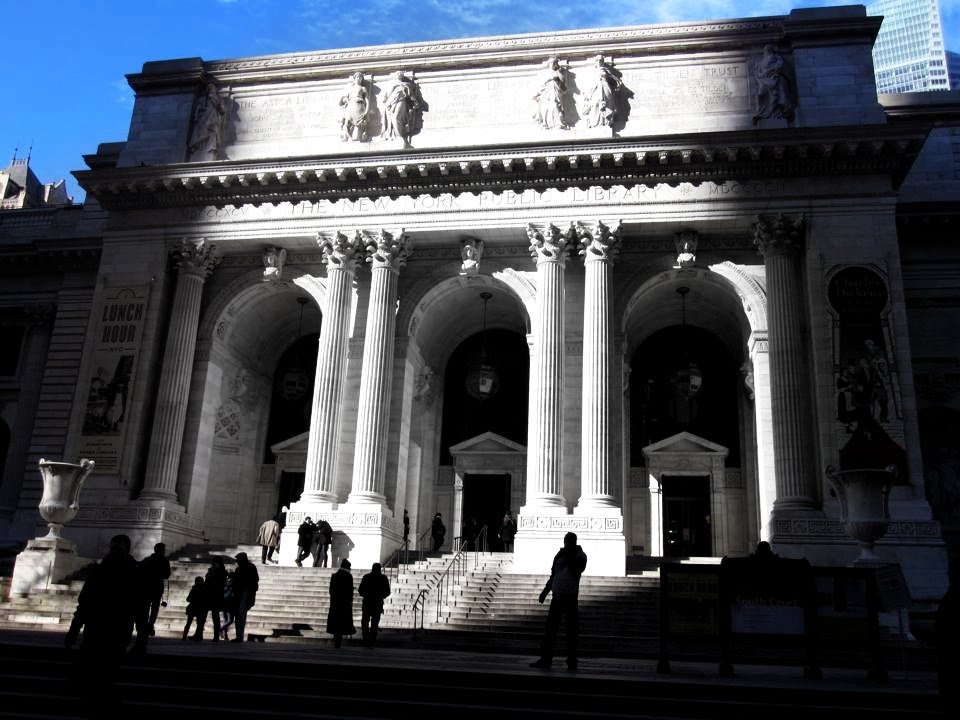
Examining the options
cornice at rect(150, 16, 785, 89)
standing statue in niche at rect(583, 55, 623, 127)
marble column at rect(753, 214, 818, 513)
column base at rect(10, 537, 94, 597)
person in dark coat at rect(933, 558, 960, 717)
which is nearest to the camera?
person in dark coat at rect(933, 558, 960, 717)

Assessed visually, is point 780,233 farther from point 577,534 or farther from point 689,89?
point 577,534

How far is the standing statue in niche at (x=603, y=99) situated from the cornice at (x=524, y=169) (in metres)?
1.68

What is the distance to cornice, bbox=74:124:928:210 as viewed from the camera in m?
23.8

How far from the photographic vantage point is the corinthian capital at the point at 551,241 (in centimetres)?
2502

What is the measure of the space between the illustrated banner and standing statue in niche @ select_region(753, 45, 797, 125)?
20050 mm

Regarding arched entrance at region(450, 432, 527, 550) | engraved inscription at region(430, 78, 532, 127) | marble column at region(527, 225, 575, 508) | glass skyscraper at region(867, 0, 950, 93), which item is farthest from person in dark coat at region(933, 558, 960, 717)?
glass skyscraper at region(867, 0, 950, 93)

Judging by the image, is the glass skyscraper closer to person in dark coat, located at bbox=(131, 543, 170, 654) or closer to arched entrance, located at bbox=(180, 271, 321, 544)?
arched entrance, located at bbox=(180, 271, 321, 544)

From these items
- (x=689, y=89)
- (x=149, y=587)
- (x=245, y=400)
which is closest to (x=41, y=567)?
(x=149, y=587)

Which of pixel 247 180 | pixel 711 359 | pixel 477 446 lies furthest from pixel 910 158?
pixel 247 180

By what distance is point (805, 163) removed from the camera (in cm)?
2412

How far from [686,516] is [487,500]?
22.0 ft

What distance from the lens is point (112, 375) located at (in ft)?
86.6

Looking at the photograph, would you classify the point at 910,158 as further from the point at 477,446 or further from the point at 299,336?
the point at 299,336

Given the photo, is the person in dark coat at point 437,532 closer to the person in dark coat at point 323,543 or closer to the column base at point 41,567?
the person in dark coat at point 323,543
